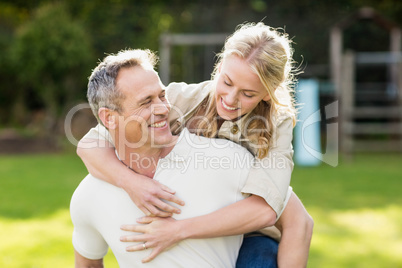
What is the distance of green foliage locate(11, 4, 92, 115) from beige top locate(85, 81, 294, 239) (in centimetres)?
735

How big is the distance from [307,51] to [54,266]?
864 cm

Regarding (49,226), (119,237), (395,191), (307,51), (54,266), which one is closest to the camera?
(119,237)

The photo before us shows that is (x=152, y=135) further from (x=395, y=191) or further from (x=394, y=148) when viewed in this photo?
(x=394, y=148)

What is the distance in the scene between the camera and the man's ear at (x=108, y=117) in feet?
6.66

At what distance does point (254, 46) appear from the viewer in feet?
7.66

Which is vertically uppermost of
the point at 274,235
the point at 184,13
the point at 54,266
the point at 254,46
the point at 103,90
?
the point at 184,13

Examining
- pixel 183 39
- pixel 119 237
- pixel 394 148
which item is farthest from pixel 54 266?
pixel 394 148

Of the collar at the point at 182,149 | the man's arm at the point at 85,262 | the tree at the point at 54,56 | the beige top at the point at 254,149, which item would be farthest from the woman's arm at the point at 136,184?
the tree at the point at 54,56

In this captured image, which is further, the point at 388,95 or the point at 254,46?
the point at 388,95

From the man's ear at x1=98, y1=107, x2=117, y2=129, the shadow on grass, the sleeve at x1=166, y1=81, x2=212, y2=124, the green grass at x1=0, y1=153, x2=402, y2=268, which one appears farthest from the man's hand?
the shadow on grass

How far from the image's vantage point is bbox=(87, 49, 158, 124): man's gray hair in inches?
78.0

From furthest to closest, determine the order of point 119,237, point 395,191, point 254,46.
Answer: point 395,191 → point 254,46 → point 119,237

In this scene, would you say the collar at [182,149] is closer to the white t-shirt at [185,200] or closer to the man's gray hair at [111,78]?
the white t-shirt at [185,200]

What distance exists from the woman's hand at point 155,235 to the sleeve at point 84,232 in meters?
0.16
